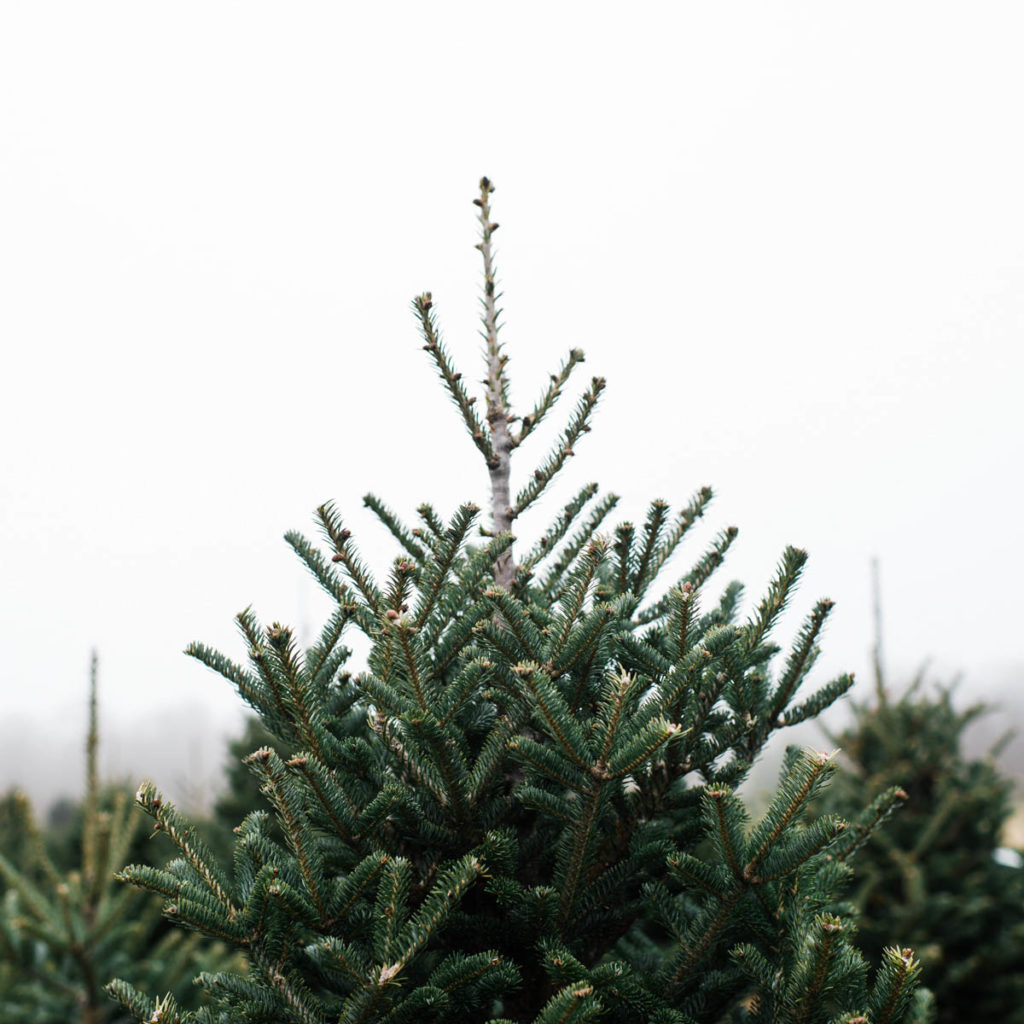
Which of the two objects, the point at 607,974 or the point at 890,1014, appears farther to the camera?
the point at 607,974

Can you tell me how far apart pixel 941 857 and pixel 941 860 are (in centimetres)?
3

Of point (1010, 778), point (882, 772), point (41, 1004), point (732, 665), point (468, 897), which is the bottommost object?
point (41, 1004)

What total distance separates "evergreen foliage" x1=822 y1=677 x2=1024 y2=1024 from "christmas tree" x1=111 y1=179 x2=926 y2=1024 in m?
4.53

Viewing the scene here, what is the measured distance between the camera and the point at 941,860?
21.9 ft

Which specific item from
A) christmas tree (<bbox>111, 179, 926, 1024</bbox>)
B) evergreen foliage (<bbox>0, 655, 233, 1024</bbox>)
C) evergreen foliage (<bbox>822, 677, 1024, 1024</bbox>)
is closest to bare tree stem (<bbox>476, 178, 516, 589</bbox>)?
christmas tree (<bbox>111, 179, 926, 1024</bbox>)

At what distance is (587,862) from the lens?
205 cm

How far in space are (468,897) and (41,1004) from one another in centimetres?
415

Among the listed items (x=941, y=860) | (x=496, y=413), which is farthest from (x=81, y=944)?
(x=941, y=860)

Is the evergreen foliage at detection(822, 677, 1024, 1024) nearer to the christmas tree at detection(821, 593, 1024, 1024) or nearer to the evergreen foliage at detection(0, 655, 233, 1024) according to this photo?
the christmas tree at detection(821, 593, 1024, 1024)

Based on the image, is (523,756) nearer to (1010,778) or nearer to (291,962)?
(291,962)

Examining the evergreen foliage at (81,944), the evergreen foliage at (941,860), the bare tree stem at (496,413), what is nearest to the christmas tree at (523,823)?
the bare tree stem at (496,413)

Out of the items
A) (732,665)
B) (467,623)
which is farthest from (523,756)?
(732,665)

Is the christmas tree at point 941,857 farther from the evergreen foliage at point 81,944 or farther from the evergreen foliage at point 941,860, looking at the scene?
the evergreen foliage at point 81,944

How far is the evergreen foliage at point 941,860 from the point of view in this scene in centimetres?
639
